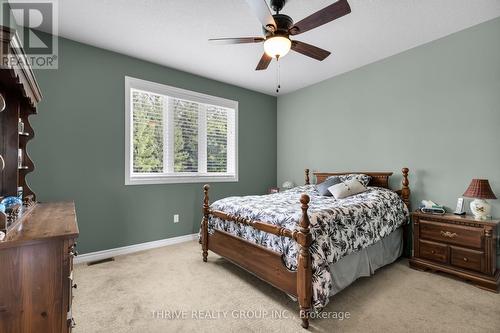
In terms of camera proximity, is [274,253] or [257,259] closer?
[274,253]

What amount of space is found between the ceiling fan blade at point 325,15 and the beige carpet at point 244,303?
2.32m

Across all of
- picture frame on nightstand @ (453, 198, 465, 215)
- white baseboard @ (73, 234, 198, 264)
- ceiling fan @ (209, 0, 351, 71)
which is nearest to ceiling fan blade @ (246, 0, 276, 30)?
ceiling fan @ (209, 0, 351, 71)

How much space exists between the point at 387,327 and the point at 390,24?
9.65 ft

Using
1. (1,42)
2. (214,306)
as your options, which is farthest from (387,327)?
(1,42)

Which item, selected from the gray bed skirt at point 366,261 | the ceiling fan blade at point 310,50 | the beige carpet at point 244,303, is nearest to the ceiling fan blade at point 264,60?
the ceiling fan blade at point 310,50

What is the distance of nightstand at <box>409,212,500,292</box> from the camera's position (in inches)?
92.4

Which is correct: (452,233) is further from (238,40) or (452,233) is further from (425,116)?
(238,40)

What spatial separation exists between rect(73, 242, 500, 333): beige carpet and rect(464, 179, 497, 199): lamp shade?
910 mm

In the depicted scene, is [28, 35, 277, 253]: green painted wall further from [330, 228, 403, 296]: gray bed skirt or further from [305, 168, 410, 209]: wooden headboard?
[305, 168, 410, 209]: wooden headboard

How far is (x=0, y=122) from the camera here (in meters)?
1.92

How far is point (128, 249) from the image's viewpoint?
3.31 m

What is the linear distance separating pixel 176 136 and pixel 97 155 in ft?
3.71

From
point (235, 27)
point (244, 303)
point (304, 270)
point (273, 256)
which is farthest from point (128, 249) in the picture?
point (235, 27)

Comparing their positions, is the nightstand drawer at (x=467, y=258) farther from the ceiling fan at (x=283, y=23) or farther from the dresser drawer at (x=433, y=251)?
the ceiling fan at (x=283, y=23)
